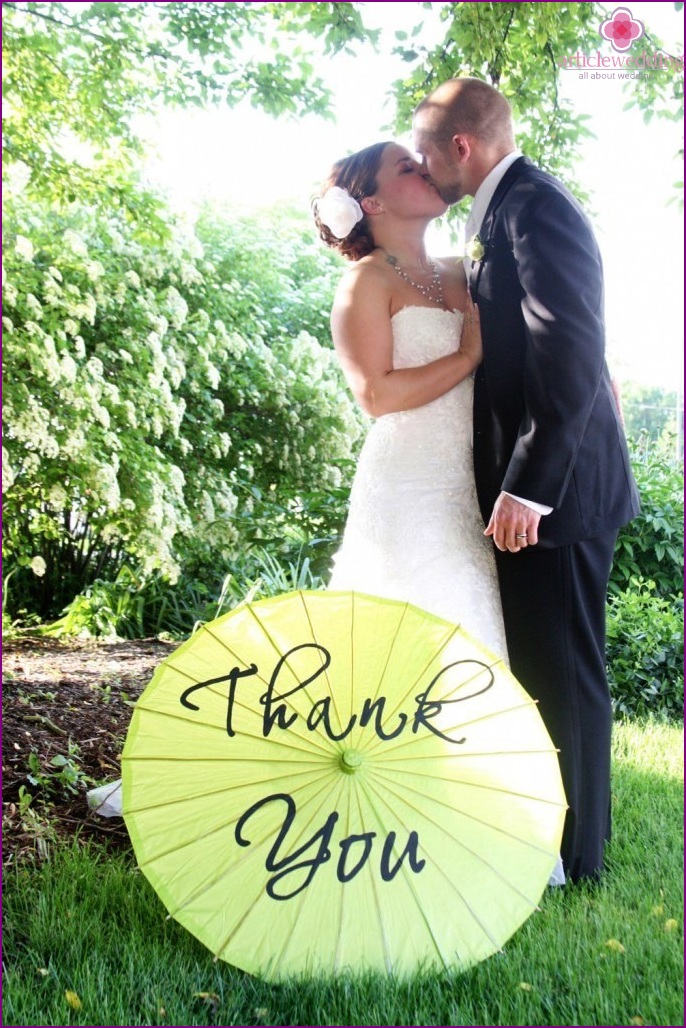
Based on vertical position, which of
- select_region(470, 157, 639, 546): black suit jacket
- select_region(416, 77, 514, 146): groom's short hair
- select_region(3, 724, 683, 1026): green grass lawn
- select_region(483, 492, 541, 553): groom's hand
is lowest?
select_region(3, 724, 683, 1026): green grass lawn

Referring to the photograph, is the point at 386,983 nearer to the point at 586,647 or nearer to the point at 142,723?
the point at 142,723

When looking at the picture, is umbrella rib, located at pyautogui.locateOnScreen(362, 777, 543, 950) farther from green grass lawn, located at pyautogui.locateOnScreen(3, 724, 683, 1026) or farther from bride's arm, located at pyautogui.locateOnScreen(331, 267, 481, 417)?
bride's arm, located at pyautogui.locateOnScreen(331, 267, 481, 417)

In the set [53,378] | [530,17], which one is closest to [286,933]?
[530,17]

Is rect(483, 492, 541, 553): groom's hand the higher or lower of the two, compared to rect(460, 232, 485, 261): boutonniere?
lower

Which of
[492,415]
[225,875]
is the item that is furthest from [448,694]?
[492,415]

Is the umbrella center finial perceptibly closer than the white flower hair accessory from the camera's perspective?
Yes

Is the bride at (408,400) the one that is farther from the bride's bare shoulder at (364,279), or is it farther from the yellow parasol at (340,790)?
the yellow parasol at (340,790)

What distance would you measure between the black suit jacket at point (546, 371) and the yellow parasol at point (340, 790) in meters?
0.51

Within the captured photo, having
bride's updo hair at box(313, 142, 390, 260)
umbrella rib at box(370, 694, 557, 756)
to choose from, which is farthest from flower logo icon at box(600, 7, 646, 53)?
umbrella rib at box(370, 694, 557, 756)

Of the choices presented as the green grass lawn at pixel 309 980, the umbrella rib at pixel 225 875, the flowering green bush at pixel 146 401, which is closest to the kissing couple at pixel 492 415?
the green grass lawn at pixel 309 980

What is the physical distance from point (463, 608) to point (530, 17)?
2.55 metres

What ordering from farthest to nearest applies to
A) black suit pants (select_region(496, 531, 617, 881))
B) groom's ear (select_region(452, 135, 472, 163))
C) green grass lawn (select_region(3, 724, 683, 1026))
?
groom's ear (select_region(452, 135, 472, 163)) < black suit pants (select_region(496, 531, 617, 881)) < green grass lawn (select_region(3, 724, 683, 1026))

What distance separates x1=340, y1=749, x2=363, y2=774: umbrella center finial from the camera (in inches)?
83.1

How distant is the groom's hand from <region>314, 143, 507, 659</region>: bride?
0.24m
